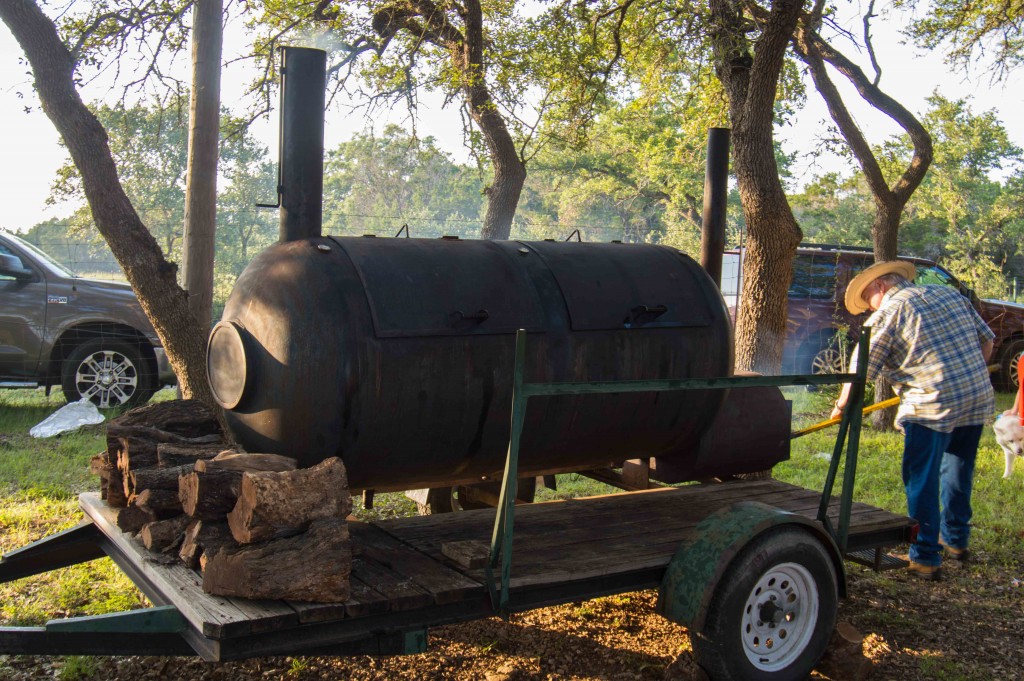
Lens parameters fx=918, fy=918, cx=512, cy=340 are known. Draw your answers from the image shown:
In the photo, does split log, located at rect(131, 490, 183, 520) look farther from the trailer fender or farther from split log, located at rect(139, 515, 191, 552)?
the trailer fender

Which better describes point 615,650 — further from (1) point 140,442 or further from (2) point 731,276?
(2) point 731,276

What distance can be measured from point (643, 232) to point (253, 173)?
17289 millimetres

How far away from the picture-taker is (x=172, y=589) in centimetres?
304

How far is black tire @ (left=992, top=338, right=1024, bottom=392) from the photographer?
1330cm

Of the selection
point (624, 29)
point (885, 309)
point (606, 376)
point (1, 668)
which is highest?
point (624, 29)

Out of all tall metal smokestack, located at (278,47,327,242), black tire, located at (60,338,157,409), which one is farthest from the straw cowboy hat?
black tire, located at (60,338,157,409)

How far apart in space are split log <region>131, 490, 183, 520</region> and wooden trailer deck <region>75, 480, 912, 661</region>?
6.4 inches

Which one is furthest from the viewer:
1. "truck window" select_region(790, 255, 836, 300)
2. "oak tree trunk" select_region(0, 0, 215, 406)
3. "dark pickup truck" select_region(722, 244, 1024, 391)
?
"truck window" select_region(790, 255, 836, 300)

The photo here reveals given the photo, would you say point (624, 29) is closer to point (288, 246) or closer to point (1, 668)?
point (288, 246)

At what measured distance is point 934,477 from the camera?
17.1 feet

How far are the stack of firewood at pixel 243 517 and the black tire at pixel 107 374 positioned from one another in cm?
612

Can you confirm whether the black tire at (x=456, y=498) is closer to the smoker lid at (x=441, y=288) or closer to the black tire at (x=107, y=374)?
the smoker lid at (x=441, y=288)

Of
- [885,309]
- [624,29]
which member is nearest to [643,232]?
[624,29]

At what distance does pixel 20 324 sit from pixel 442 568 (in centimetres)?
743
